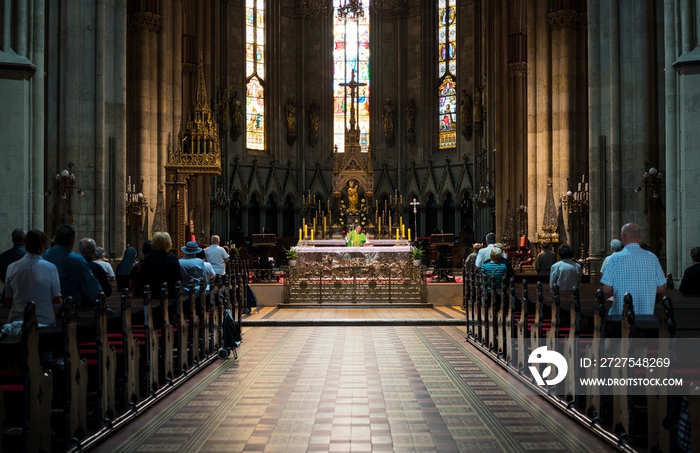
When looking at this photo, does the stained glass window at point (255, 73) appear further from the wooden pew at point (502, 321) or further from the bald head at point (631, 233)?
the bald head at point (631, 233)

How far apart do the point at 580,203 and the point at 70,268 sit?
16.4 m

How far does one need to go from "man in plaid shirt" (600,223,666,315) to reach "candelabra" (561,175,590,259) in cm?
1423

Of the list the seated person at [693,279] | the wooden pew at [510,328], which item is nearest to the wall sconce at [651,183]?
the seated person at [693,279]

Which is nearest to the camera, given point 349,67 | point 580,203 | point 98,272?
point 98,272

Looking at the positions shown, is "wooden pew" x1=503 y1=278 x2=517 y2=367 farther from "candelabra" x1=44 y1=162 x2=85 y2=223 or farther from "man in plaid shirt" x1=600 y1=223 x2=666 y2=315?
"candelabra" x1=44 y1=162 x2=85 y2=223

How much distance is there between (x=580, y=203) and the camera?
21375 millimetres

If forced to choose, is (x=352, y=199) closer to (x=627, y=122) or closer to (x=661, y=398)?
(x=627, y=122)

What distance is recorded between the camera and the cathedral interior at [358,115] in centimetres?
1377

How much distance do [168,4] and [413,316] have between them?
527 inches

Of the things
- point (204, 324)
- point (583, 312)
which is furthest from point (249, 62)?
point (583, 312)

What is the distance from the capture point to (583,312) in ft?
25.7

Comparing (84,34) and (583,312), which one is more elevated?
(84,34)

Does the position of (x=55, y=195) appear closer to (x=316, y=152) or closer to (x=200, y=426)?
(x=200, y=426)

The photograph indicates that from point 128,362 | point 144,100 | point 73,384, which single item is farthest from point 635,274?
point 144,100
